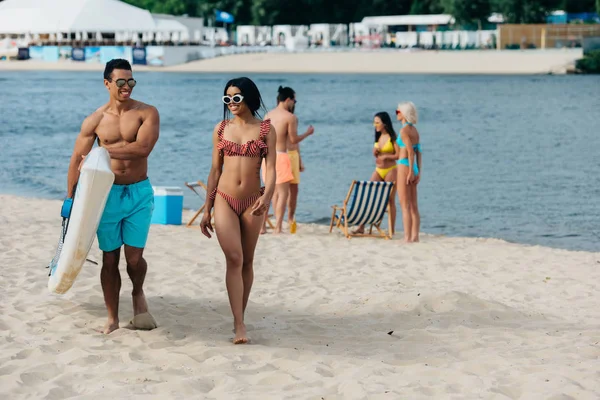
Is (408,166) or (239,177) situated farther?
(408,166)

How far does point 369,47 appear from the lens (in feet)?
280

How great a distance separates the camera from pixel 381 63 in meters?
78.4

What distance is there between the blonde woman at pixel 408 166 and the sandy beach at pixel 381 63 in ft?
202

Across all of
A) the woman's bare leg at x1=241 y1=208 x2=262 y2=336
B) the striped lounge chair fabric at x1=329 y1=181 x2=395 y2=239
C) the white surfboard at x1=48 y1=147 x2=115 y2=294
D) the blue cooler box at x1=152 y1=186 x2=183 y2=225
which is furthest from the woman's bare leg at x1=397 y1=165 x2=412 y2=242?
the white surfboard at x1=48 y1=147 x2=115 y2=294

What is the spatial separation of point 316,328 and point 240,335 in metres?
0.84

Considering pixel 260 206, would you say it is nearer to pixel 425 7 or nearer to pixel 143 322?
pixel 143 322

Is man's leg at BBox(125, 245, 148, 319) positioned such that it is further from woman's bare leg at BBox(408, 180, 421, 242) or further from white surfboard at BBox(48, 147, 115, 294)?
woman's bare leg at BBox(408, 180, 421, 242)

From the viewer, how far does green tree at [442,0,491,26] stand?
79.9 meters

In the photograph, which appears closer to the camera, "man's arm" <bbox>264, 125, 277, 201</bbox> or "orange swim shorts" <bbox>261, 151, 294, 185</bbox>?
"man's arm" <bbox>264, 125, 277, 201</bbox>

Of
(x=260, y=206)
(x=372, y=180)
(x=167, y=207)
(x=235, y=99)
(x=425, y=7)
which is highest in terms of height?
(x=425, y=7)

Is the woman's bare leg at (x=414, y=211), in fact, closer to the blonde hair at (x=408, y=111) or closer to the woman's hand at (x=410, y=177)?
the woman's hand at (x=410, y=177)

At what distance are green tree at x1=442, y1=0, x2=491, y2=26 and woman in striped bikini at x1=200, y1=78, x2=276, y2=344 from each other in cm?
7561

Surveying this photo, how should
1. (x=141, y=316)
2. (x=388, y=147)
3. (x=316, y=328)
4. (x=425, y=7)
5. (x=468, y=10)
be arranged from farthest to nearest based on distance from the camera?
(x=425, y=7)
(x=468, y=10)
(x=388, y=147)
(x=316, y=328)
(x=141, y=316)

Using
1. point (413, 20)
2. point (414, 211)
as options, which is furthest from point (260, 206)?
point (413, 20)
